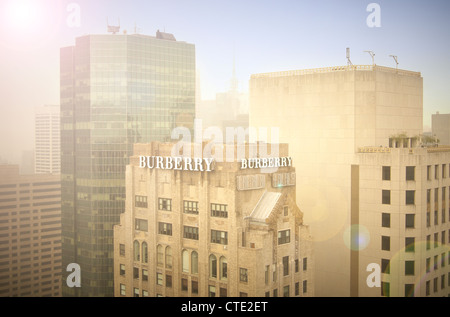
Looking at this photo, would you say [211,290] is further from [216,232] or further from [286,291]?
[286,291]

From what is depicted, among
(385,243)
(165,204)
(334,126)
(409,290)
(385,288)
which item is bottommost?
(385,288)

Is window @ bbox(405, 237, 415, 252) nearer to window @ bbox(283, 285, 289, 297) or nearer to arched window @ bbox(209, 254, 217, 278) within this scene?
window @ bbox(283, 285, 289, 297)

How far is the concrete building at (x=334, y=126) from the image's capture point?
7488 centimetres

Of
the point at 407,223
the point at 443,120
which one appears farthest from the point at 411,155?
the point at 443,120

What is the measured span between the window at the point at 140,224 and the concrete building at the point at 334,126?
80.7 feet

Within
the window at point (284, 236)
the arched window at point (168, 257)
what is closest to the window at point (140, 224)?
the arched window at point (168, 257)

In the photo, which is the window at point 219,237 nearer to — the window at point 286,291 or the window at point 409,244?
the window at point 286,291

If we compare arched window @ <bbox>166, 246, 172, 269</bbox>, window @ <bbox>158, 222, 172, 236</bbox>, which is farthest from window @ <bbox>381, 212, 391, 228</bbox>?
arched window @ <bbox>166, 246, 172, 269</bbox>

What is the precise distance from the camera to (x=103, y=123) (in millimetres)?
136875

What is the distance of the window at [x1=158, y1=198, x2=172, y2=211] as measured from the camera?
71.8 metres

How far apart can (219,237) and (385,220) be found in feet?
76.0

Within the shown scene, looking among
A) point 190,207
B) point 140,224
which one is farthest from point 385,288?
point 140,224

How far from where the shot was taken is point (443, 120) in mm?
101688

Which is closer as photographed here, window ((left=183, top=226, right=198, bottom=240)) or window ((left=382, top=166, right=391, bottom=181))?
window ((left=183, top=226, right=198, bottom=240))
